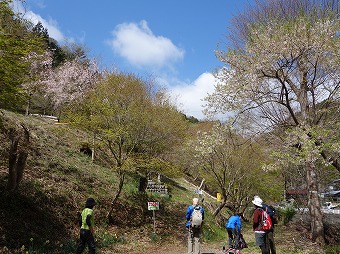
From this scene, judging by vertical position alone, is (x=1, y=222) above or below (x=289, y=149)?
below

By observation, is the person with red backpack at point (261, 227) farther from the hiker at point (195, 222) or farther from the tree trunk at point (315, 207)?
the tree trunk at point (315, 207)

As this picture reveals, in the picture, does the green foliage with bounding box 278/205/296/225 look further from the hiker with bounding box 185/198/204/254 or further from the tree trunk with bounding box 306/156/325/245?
the hiker with bounding box 185/198/204/254

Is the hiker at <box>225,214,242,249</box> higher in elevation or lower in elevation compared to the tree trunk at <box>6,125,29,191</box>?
lower

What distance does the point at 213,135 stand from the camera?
10.6 m

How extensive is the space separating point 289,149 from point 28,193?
27.4 feet

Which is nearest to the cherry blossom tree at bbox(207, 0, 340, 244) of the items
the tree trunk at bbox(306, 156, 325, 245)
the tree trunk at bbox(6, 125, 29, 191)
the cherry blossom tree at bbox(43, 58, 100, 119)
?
the tree trunk at bbox(306, 156, 325, 245)

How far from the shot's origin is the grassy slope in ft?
28.9

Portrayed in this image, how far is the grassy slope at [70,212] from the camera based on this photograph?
880 centimetres

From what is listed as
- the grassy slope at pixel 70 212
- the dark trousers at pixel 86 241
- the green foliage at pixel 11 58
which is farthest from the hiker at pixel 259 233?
the green foliage at pixel 11 58

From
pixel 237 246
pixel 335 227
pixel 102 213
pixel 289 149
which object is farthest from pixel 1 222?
pixel 335 227

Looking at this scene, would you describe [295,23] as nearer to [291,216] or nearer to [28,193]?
[28,193]

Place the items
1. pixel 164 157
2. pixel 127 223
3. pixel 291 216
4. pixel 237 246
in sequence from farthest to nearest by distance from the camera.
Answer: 1. pixel 291 216
2. pixel 164 157
3. pixel 127 223
4. pixel 237 246

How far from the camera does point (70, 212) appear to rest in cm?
1105

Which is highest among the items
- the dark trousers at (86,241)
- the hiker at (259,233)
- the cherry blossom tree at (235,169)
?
the cherry blossom tree at (235,169)
